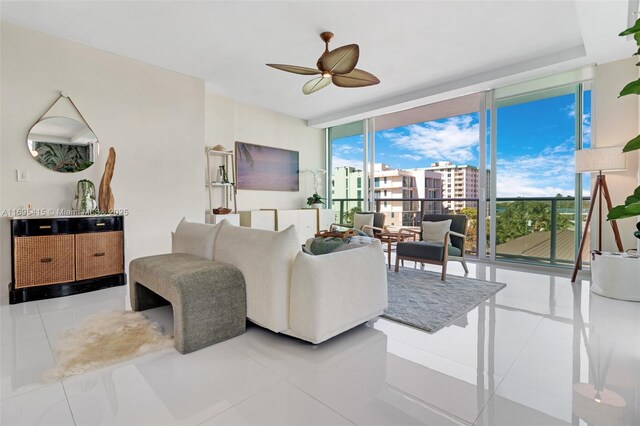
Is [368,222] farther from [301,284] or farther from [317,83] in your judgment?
[301,284]

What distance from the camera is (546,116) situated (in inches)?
178

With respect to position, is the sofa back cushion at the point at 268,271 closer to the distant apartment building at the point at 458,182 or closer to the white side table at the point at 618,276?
the white side table at the point at 618,276

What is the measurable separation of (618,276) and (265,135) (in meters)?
5.64

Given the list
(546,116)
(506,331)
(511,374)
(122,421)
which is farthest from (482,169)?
(122,421)

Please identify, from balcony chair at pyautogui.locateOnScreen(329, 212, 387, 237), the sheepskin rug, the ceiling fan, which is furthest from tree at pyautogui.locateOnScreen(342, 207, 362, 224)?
the sheepskin rug

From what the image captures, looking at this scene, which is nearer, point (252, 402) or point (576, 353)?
point (252, 402)

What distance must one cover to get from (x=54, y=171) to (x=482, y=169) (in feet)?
19.4

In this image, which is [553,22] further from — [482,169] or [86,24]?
[86,24]

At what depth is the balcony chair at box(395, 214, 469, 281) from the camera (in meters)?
3.75

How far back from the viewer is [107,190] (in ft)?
12.1

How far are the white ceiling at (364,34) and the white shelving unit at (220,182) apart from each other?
1.28 meters

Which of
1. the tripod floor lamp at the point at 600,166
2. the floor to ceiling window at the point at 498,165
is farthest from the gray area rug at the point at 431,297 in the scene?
the floor to ceiling window at the point at 498,165

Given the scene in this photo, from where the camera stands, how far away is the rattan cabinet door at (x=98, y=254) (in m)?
3.35

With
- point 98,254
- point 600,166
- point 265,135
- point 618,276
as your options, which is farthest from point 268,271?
point 265,135
